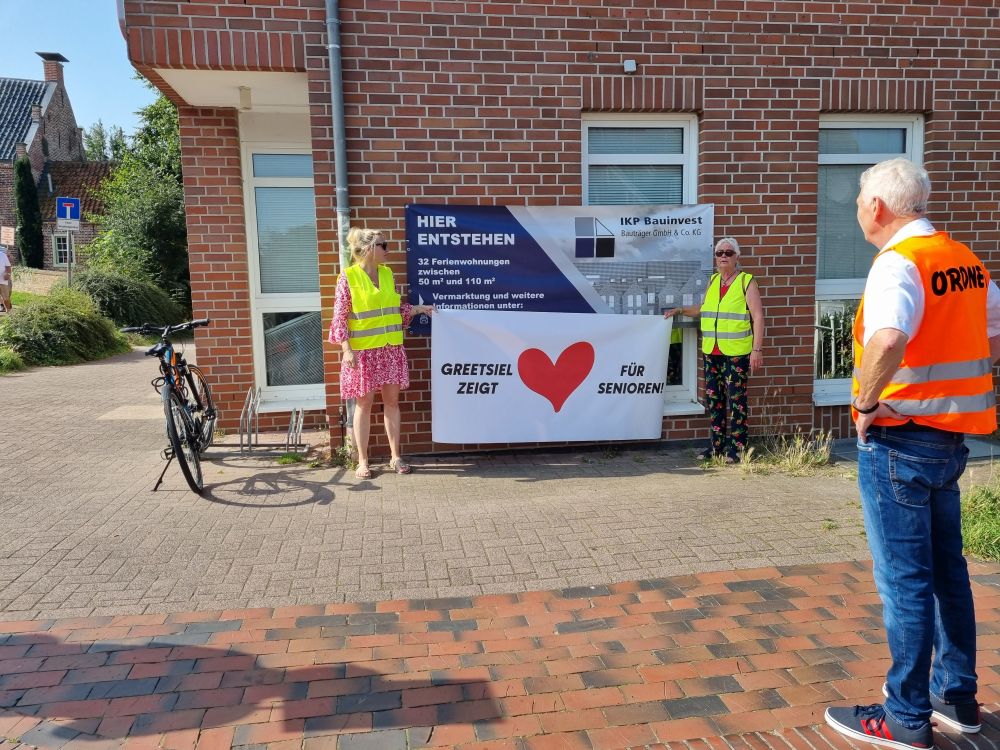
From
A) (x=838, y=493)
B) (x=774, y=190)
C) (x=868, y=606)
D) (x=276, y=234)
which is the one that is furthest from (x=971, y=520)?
(x=276, y=234)

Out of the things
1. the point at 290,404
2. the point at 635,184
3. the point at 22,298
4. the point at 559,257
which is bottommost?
the point at 290,404

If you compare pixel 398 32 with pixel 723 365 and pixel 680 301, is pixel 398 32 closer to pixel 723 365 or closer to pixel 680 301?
pixel 680 301

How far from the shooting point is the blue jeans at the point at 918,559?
2641 millimetres

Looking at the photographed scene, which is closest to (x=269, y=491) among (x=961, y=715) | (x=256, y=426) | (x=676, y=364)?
(x=256, y=426)

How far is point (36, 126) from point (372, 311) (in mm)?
43553

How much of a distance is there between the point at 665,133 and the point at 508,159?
1458 millimetres

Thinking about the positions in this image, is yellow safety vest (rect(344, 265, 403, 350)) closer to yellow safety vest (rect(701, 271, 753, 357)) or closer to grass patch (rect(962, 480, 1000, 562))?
yellow safety vest (rect(701, 271, 753, 357))

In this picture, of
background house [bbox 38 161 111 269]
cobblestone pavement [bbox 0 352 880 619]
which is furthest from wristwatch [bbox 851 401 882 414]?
background house [bbox 38 161 111 269]

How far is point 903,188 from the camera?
8.72 feet

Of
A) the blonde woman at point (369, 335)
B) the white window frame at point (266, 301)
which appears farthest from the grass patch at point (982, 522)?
the white window frame at point (266, 301)

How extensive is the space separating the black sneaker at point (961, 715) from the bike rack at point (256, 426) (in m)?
5.31

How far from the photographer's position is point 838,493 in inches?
217

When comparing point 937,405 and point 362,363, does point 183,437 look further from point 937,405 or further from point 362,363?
point 937,405

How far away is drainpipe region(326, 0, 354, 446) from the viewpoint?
5.90 m
